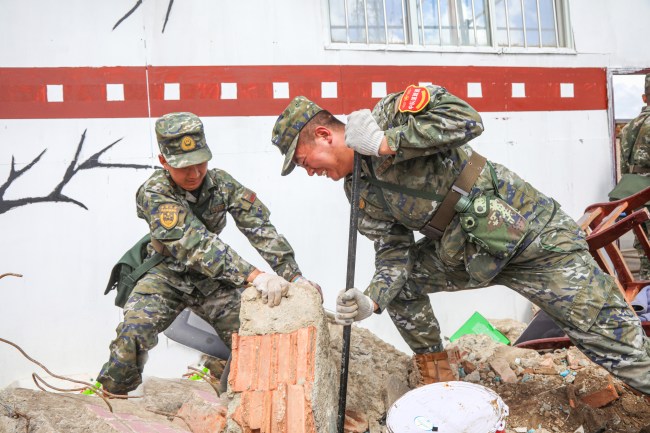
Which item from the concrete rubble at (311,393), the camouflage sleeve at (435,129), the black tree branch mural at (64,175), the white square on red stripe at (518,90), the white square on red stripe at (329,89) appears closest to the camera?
the concrete rubble at (311,393)

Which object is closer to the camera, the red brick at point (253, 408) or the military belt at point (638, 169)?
the red brick at point (253, 408)

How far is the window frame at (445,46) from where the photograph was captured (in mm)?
5555

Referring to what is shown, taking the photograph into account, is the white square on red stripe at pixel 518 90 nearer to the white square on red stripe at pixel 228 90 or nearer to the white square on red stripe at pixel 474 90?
the white square on red stripe at pixel 474 90

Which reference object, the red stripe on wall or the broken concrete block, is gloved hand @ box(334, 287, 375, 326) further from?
the red stripe on wall

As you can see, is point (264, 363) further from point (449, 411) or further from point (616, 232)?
point (616, 232)

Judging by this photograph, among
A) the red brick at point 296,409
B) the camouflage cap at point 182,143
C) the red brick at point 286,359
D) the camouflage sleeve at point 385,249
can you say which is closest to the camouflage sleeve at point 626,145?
the camouflage sleeve at point 385,249

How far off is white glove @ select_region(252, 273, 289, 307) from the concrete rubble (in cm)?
4

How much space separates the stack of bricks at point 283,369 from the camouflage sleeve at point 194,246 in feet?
1.30

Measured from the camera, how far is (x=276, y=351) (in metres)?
3.11

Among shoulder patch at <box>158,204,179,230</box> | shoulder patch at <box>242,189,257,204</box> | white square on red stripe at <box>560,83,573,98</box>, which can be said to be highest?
white square on red stripe at <box>560,83,573,98</box>

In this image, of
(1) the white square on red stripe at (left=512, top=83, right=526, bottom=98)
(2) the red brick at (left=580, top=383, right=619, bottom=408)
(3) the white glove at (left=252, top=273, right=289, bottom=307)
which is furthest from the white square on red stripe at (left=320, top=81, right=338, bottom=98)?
(2) the red brick at (left=580, top=383, right=619, bottom=408)

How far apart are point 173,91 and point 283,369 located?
2787 mm

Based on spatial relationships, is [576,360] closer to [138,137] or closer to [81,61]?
[138,137]

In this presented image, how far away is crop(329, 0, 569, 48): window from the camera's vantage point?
5.59m
